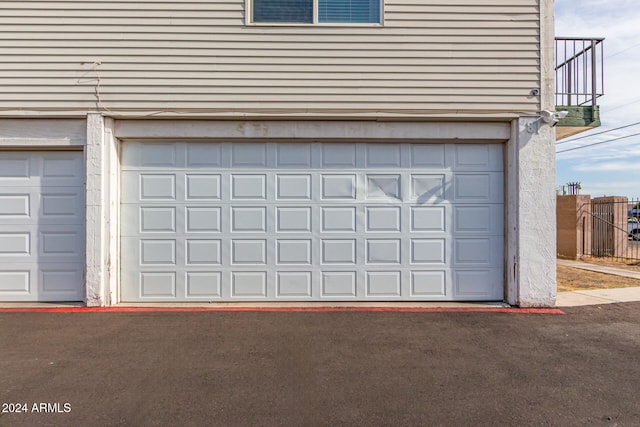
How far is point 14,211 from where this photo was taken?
232 inches

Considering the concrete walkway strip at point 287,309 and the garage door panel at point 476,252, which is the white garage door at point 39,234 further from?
the garage door panel at point 476,252

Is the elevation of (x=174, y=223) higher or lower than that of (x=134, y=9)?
lower

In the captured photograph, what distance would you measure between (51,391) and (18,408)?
0.88 ft

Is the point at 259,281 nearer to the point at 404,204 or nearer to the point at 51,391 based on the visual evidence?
the point at 404,204

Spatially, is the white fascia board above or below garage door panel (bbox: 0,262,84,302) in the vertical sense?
above

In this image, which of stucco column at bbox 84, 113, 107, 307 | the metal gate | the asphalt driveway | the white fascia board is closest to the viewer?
the asphalt driveway

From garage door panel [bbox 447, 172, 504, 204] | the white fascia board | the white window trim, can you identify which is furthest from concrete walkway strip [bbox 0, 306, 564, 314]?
the white window trim

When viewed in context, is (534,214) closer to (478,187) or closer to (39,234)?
(478,187)

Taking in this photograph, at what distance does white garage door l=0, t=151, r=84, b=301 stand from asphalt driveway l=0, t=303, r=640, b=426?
0.65m

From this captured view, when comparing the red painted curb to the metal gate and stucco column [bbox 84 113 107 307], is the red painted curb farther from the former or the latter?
the metal gate

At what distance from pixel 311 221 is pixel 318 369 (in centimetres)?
273

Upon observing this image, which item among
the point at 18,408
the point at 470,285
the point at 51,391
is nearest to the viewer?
the point at 18,408

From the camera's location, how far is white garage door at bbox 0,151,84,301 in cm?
588

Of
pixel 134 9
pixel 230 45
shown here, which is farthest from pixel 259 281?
pixel 134 9
